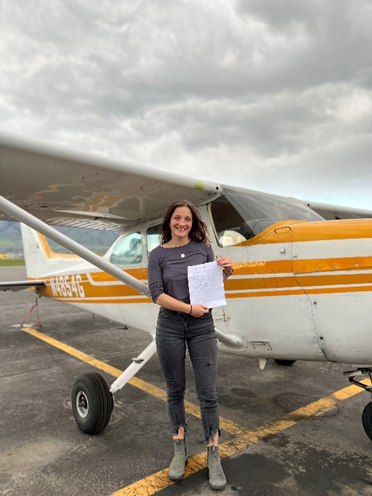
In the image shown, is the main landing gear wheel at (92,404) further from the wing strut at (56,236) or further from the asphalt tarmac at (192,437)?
the wing strut at (56,236)

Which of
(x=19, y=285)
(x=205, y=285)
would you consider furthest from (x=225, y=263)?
(x=19, y=285)

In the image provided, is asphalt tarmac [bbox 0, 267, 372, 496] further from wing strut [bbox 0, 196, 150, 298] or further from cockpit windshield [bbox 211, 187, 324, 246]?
cockpit windshield [bbox 211, 187, 324, 246]

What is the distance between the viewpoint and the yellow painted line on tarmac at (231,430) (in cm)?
212

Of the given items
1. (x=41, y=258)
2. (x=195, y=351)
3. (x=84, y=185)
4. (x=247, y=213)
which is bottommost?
(x=195, y=351)

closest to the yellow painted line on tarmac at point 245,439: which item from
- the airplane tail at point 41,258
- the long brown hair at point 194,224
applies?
the long brown hair at point 194,224

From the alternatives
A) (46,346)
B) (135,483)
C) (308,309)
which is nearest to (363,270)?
(308,309)

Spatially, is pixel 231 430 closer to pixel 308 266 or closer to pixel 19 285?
pixel 308 266

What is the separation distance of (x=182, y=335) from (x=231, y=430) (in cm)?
128

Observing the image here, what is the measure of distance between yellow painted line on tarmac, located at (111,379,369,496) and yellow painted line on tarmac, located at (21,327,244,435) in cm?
16

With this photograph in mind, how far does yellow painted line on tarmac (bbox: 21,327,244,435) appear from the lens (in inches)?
116

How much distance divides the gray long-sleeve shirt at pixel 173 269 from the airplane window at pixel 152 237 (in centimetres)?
162

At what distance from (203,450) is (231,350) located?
78cm

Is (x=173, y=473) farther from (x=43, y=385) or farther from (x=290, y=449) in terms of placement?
(x=43, y=385)

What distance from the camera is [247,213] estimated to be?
301cm
